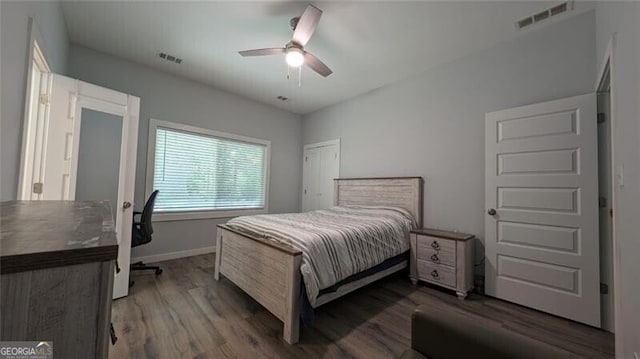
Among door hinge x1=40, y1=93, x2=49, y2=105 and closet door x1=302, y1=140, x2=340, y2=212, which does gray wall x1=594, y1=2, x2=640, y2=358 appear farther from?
door hinge x1=40, y1=93, x2=49, y2=105

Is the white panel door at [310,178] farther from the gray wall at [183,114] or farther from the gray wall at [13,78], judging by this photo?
the gray wall at [13,78]

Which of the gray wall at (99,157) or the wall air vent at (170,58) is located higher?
the wall air vent at (170,58)

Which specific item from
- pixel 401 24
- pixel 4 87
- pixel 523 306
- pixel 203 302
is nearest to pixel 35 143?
pixel 4 87

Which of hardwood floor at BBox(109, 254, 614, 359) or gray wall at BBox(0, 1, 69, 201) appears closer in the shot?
gray wall at BBox(0, 1, 69, 201)

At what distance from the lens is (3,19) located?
1.20m

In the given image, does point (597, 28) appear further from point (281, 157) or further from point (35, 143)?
point (35, 143)

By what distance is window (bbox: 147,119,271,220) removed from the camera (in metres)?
3.51

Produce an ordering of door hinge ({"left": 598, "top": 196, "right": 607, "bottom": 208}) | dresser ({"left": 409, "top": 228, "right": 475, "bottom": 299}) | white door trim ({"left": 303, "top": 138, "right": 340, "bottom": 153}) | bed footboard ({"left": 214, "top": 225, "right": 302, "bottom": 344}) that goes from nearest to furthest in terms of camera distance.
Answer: bed footboard ({"left": 214, "top": 225, "right": 302, "bottom": 344}), door hinge ({"left": 598, "top": 196, "right": 607, "bottom": 208}), dresser ({"left": 409, "top": 228, "right": 475, "bottom": 299}), white door trim ({"left": 303, "top": 138, "right": 340, "bottom": 153})

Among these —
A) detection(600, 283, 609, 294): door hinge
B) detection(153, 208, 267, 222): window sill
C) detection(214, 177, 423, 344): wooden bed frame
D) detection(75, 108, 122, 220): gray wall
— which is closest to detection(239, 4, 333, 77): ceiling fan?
detection(75, 108, 122, 220): gray wall

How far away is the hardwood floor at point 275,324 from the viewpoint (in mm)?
1678

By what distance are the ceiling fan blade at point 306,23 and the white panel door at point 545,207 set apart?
2.09 metres

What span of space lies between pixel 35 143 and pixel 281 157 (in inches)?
134

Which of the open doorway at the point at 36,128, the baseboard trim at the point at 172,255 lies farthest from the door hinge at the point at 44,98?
the baseboard trim at the point at 172,255

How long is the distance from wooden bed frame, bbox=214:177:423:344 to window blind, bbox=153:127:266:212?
134 cm
